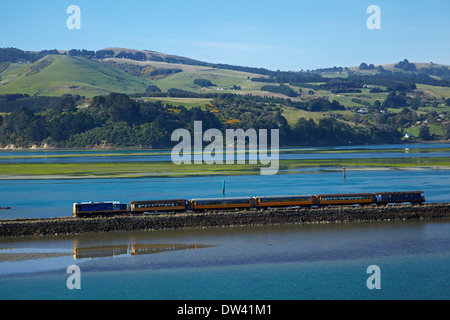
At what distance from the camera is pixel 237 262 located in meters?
46.8

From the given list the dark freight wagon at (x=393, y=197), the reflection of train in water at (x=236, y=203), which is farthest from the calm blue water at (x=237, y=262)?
the dark freight wagon at (x=393, y=197)

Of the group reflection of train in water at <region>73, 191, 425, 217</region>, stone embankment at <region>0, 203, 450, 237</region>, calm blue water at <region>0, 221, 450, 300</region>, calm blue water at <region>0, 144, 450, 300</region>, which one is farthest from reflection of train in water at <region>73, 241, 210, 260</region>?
reflection of train in water at <region>73, 191, 425, 217</region>

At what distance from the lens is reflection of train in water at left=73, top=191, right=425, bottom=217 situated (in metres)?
60.1

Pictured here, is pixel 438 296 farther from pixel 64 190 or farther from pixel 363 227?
pixel 64 190

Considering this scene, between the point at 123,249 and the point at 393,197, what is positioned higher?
the point at 393,197

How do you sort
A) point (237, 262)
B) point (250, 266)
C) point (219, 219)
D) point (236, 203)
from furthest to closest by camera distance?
point (236, 203), point (219, 219), point (237, 262), point (250, 266)

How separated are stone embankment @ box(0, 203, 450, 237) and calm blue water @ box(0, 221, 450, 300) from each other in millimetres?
1366

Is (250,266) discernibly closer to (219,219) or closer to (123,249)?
(123,249)

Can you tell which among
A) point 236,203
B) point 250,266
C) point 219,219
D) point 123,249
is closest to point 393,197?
point 236,203

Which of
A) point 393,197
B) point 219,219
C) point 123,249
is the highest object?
point 393,197

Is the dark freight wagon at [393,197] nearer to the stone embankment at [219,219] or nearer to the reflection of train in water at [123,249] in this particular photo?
the stone embankment at [219,219]

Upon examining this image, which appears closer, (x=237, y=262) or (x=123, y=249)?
(x=237, y=262)

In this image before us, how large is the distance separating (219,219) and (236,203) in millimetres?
3335
